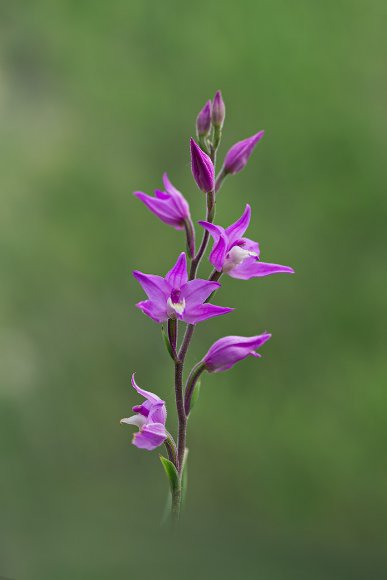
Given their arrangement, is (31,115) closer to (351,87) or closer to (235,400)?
(351,87)

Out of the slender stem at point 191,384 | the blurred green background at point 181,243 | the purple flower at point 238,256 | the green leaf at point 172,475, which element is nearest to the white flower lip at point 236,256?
the purple flower at point 238,256

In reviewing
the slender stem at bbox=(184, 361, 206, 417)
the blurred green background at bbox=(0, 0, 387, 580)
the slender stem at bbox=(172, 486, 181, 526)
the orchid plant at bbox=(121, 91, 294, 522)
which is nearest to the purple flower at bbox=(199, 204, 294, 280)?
the orchid plant at bbox=(121, 91, 294, 522)

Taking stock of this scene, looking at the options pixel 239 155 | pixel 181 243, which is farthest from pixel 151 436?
pixel 181 243

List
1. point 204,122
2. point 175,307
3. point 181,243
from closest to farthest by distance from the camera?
1. point 175,307
2. point 204,122
3. point 181,243

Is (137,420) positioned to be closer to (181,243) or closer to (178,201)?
(178,201)

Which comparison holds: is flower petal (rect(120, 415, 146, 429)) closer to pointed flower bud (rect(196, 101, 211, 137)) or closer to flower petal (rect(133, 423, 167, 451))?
flower petal (rect(133, 423, 167, 451))

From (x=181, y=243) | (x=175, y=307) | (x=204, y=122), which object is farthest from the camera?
(x=181, y=243)
